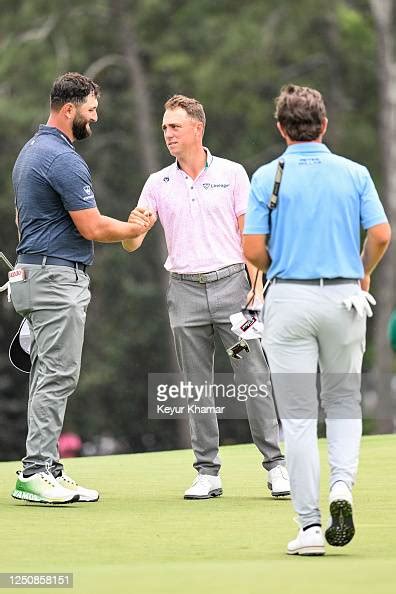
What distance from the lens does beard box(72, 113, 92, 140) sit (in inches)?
301

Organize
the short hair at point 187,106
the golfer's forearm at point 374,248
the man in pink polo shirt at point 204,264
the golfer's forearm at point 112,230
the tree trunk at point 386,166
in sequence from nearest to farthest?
the golfer's forearm at point 374,248 < the golfer's forearm at point 112,230 < the man in pink polo shirt at point 204,264 < the short hair at point 187,106 < the tree trunk at point 386,166

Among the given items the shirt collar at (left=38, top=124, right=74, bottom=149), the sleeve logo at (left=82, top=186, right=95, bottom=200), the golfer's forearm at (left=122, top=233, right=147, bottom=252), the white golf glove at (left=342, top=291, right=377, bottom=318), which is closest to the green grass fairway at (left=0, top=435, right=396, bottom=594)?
the white golf glove at (left=342, top=291, right=377, bottom=318)

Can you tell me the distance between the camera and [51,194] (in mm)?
7496

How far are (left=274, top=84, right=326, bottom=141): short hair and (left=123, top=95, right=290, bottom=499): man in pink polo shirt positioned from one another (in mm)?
1795

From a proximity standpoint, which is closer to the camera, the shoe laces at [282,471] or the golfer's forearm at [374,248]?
the golfer's forearm at [374,248]

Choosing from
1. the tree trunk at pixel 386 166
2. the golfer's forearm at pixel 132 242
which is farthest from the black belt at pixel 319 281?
the tree trunk at pixel 386 166

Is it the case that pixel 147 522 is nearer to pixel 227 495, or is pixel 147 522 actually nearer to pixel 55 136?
pixel 227 495

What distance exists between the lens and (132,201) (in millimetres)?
38156

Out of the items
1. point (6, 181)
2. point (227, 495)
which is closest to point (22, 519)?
point (227, 495)

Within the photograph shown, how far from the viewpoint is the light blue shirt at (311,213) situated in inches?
235

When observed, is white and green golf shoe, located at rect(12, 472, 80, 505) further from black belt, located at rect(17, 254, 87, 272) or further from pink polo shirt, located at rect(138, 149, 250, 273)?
pink polo shirt, located at rect(138, 149, 250, 273)

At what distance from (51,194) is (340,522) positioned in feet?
8.00

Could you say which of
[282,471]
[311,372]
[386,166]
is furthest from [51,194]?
[386,166]

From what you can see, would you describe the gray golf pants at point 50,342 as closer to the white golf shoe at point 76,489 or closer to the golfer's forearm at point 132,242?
the white golf shoe at point 76,489
